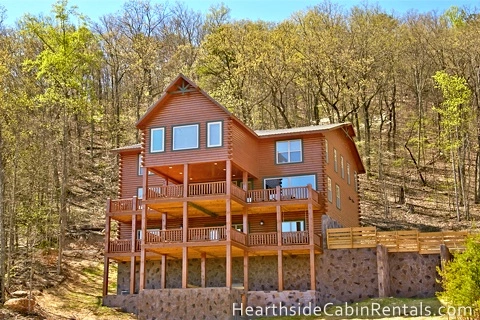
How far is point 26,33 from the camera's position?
43250 millimetres

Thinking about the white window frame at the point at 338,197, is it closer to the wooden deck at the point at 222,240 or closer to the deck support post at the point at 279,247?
the wooden deck at the point at 222,240

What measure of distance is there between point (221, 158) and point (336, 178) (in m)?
9.01

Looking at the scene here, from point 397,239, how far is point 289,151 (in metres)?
8.33

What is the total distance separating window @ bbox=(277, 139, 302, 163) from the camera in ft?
123

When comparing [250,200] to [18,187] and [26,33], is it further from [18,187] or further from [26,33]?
[26,33]

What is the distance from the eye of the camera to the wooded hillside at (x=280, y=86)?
141 ft

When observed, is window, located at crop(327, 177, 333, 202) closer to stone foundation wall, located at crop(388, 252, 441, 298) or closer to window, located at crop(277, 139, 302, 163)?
window, located at crop(277, 139, 302, 163)

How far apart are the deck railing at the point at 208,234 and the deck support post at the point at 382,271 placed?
310 inches

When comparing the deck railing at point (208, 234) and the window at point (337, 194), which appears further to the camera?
the window at point (337, 194)

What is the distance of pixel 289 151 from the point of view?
124ft

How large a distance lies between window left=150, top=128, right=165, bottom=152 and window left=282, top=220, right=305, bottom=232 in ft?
26.5

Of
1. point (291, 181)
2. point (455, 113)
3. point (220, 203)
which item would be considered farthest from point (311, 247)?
point (455, 113)

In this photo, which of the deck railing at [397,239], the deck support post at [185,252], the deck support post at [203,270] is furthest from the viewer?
the deck support post at [203,270]

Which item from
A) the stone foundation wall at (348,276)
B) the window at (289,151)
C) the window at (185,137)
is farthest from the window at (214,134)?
the stone foundation wall at (348,276)
